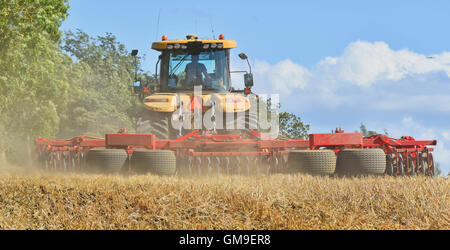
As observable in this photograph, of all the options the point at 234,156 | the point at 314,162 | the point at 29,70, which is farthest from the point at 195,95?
the point at 29,70

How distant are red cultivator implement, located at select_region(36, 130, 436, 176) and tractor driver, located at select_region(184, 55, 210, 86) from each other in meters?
1.85

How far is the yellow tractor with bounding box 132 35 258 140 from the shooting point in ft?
37.6

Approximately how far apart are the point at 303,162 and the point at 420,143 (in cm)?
307

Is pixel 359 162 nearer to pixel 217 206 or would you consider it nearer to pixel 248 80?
pixel 248 80

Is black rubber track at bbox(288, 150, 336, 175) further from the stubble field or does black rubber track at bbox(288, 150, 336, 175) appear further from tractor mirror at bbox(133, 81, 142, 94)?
tractor mirror at bbox(133, 81, 142, 94)

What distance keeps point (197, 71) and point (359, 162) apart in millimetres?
4335

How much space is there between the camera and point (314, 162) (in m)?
9.63

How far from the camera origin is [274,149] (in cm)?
1026

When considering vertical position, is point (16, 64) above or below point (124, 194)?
above

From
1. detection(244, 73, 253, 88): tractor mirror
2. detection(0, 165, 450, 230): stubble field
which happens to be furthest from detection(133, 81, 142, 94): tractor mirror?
detection(0, 165, 450, 230): stubble field

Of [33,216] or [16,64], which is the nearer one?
[33,216]
